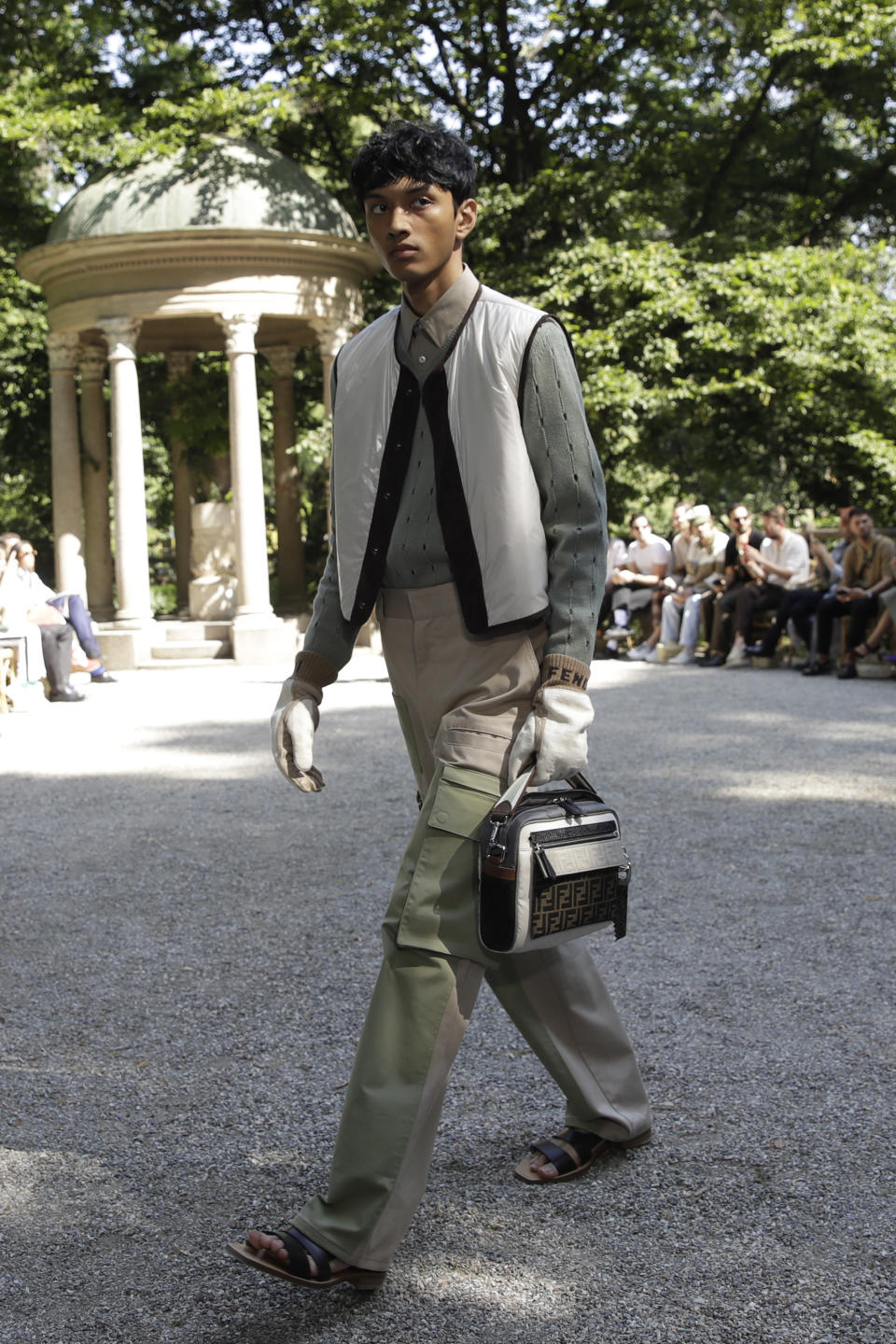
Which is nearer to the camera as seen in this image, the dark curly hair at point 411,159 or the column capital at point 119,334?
the dark curly hair at point 411,159

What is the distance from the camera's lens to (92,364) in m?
21.9

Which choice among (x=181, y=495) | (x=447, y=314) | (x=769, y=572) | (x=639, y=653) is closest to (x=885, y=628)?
(x=769, y=572)

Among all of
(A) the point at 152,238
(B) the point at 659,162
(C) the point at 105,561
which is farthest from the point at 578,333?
(C) the point at 105,561

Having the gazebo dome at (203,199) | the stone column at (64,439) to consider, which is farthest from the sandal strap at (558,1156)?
the stone column at (64,439)

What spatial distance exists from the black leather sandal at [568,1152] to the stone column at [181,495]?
2059 cm

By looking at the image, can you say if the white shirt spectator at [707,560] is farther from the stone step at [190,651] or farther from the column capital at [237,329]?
the column capital at [237,329]

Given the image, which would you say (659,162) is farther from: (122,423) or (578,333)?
(122,423)

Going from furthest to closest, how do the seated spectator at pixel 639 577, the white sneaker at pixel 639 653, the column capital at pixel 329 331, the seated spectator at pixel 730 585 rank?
the column capital at pixel 329 331 < the seated spectator at pixel 639 577 < the white sneaker at pixel 639 653 < the seated spectator at pixel 730 585

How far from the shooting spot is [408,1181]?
2523mm

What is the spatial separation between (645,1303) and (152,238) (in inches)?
709

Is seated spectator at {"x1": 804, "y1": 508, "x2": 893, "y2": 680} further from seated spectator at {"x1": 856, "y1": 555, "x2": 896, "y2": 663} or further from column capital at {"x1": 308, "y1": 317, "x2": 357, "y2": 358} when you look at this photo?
column capital at {"x1": 308, "y1": 317, "x2": 357, "y2": 358}

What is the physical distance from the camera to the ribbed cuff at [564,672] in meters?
2.62

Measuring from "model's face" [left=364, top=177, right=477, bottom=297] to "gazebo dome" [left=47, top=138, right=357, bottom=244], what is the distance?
663 inches

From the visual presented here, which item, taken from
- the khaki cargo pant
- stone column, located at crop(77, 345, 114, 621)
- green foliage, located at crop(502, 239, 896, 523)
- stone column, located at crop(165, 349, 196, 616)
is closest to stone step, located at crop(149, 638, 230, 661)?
stone column, located at crop(77, 345, 114, 621)
